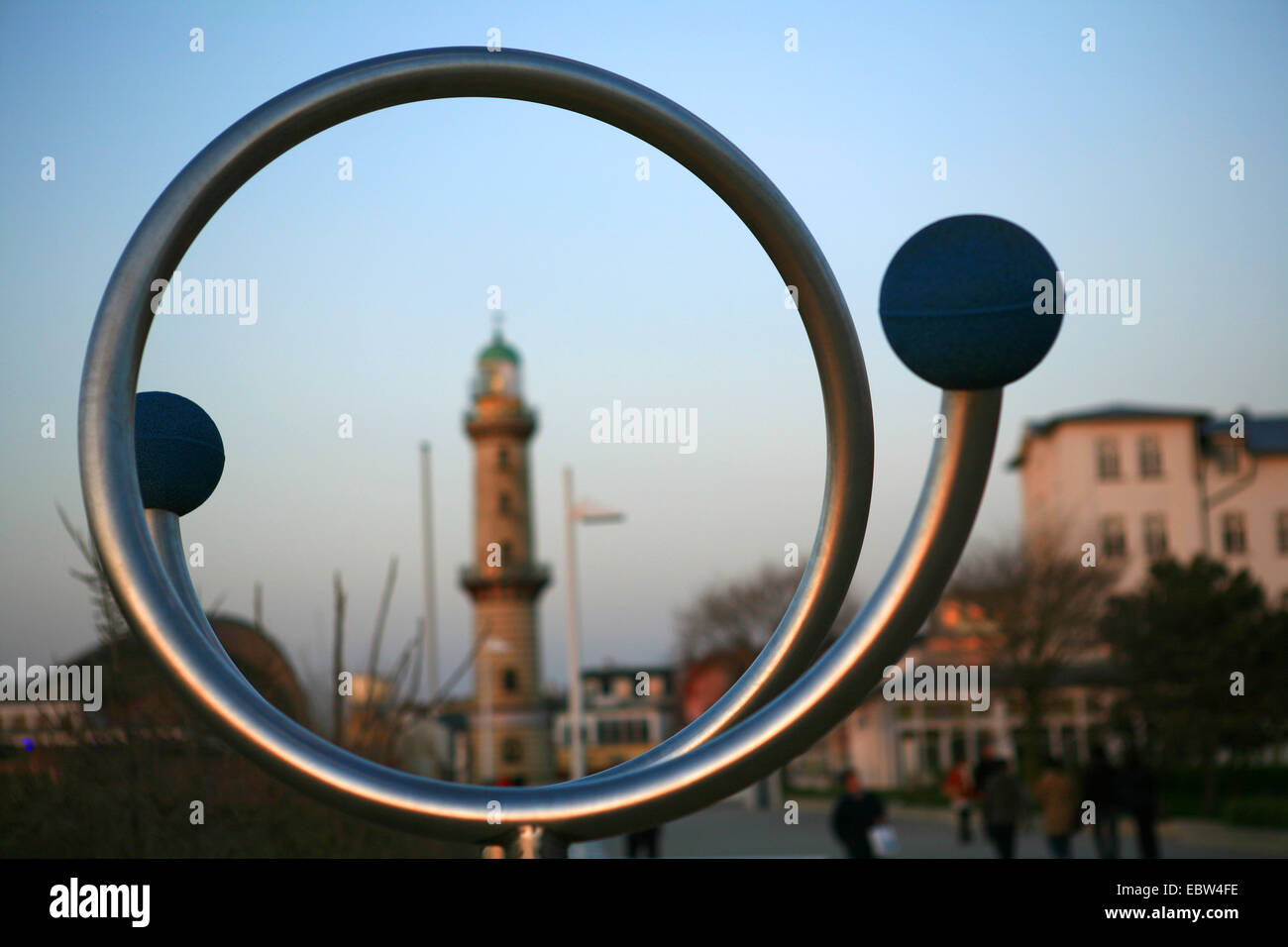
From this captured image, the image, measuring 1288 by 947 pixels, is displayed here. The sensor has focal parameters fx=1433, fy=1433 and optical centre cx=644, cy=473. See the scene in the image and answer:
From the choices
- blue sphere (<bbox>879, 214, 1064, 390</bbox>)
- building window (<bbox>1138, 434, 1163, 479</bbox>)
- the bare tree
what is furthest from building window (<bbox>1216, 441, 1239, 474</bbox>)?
blue sphere (<bbox>879, 214, 1064, 390</bbox>)

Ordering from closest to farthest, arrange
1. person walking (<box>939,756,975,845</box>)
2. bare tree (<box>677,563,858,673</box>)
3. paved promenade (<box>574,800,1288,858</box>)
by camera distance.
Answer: paved promenade (<box>574,800,1288,858</box>) < person walking (<box>939,756,975,845</box>) < bare tree (<box>677,563,858,673</box>)

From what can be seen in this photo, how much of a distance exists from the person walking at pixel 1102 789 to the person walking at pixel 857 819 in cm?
256

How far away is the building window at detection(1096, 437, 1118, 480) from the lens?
183 ft

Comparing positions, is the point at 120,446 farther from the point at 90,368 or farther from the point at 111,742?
the point at 111,742

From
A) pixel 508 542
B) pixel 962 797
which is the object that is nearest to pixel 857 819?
pixel 962 797

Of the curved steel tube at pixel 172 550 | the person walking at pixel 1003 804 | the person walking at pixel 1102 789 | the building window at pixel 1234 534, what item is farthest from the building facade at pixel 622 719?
the curved steel tube at pixel 172 550

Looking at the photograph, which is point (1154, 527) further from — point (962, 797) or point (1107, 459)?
point (962, 797)

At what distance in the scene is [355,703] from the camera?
9594 mm

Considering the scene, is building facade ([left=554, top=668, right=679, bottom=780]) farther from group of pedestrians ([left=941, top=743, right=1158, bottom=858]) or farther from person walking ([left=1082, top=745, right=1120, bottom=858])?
person walking ([left=1082, top=745, right=1120, bottom=858])

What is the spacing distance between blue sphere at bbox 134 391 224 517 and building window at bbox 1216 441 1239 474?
56.7 metres

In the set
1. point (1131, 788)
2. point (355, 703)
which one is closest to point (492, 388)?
point (1131, 788)

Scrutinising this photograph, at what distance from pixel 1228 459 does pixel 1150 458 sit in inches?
122
